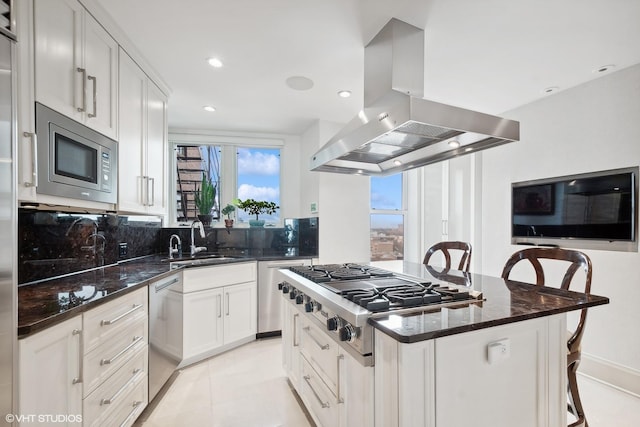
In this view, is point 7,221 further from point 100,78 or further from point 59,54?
point 100,78

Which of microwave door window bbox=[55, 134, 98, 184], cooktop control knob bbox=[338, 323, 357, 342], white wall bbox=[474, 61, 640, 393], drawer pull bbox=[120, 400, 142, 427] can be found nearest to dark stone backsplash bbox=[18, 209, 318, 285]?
microwave door window bbox=[55, 134, 98, 184]

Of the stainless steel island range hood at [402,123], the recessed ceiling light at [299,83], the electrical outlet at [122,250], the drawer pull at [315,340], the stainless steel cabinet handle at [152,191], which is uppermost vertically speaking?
the recessed ceiling light at [299,83]

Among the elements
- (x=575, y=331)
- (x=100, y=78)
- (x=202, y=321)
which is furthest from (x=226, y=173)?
(x=575, y=331)

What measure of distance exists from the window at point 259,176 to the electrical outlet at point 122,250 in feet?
4.68

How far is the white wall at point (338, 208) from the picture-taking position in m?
3.35

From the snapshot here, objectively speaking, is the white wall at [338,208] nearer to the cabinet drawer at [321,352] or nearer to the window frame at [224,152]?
the window frame at [224,152]

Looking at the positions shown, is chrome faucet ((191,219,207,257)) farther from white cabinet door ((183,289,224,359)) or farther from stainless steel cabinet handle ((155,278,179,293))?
stainless steel cabinet handle ((155,278,179,293))

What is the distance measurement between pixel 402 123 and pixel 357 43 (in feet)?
3.11

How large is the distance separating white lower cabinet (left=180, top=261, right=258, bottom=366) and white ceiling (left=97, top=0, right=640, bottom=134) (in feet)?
5.41

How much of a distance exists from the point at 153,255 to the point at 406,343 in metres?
3.05

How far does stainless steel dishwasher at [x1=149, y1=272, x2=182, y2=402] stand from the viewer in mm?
1927

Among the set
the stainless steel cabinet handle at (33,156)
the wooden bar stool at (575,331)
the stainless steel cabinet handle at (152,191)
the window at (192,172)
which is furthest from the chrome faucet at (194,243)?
the wooden bar stool at (575,331)

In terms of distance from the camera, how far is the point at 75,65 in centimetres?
152

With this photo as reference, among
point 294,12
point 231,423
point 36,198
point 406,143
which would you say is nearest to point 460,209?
point 406,143
